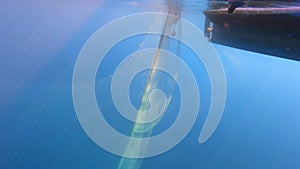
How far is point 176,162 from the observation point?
5898 millimetres

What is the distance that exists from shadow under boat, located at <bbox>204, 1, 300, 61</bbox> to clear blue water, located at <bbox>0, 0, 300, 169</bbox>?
2.13 ft

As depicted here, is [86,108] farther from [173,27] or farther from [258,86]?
[258,86]

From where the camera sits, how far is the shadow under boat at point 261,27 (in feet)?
5.46

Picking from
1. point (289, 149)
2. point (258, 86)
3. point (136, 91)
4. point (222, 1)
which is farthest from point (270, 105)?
point (222, 1)

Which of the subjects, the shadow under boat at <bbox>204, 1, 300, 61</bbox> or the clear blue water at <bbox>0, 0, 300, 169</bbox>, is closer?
Answer: the shadow under boat at <bbox>204, 1, 300, 61</bbox>

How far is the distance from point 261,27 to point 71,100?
398 centimetres

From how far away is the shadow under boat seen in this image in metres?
1.67

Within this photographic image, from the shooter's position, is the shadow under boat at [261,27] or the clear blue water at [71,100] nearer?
the shadow under boat at [261,27]

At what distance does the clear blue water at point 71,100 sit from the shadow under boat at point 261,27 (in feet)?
2.13

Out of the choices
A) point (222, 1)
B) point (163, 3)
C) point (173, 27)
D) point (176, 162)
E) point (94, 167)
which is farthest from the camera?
point (176, 162)

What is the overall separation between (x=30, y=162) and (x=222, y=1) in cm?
469

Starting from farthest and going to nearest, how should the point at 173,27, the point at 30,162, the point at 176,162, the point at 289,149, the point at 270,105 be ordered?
the point at 289,149
the point at 270,105
the point at 176,162
the point at 30,162
the point at 173,27

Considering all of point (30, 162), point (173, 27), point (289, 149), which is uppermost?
point (173, 27)

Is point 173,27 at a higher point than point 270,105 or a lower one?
higher
